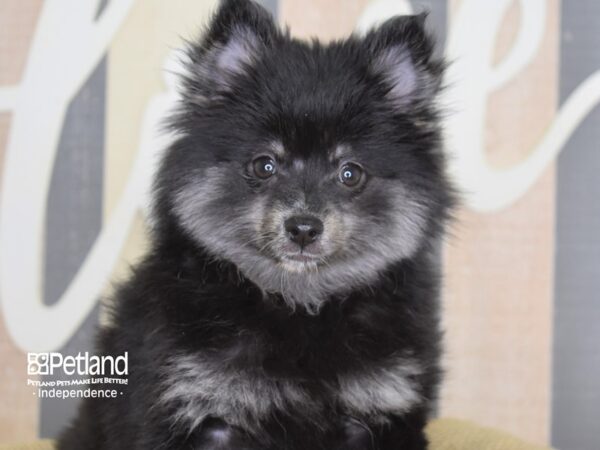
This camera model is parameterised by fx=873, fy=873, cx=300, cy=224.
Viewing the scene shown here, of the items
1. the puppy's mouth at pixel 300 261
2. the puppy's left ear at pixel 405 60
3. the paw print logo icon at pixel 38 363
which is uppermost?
the puppy's left ear at pixel 405 60

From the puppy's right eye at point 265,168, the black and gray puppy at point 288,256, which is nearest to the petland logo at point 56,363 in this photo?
the black and gray puppy at point 288,256

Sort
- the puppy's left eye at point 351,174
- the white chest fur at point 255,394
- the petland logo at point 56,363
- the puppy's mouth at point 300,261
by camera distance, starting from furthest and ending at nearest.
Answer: the petland logo at point 56,363 → the puppy's left eye at point 351,174 → the puppy's mouth at point 300,261 → the white chest fur at point 255,394

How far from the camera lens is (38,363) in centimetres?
402

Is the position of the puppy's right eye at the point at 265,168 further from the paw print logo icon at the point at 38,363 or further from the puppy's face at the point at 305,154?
the paw print logo icon at the point at 38,363

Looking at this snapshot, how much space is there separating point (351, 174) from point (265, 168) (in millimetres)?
278

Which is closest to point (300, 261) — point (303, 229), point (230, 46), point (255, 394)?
point (303, 229)

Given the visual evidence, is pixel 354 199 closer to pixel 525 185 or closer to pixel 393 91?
pixel 393 91

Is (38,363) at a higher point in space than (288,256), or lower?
lower

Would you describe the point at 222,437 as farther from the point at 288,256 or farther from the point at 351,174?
the point at 351,174

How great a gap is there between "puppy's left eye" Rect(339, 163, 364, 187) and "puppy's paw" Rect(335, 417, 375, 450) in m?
0.75

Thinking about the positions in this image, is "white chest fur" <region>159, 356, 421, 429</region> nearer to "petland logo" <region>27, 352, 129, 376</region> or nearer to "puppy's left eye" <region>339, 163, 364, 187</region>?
"puppy's left eye" <region>339, 163, 364, 187</region>

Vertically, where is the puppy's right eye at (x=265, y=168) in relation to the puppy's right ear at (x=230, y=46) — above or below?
below

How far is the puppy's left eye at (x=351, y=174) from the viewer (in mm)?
2803

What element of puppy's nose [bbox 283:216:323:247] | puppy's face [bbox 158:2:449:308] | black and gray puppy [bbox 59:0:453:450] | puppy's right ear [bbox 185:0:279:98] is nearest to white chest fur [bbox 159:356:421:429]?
black and gray puppy [bbox 59:0:453:450]
